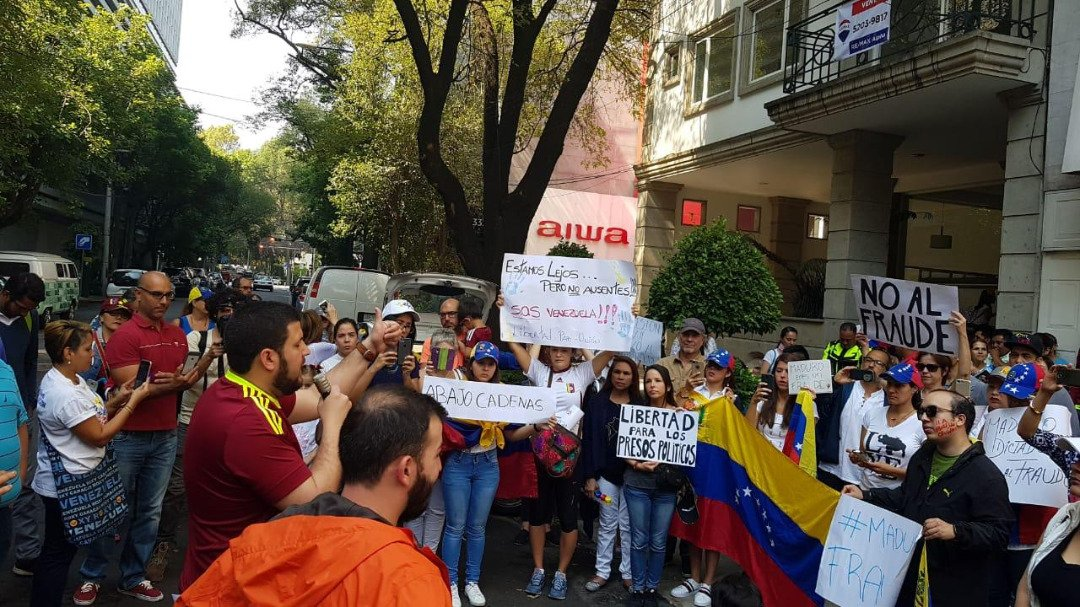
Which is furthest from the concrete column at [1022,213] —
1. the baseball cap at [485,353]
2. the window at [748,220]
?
the window at [748,220]

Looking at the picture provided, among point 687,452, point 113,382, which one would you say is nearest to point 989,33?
point 687,452

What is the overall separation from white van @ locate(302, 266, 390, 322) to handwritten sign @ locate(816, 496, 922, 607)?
12.8 meters

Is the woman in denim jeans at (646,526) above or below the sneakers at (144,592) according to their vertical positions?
above

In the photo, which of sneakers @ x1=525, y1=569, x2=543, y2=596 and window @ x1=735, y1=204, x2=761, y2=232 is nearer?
sneakers @ x1=525, y1=569, x2=543, y2=596

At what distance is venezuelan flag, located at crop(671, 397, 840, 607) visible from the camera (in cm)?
525

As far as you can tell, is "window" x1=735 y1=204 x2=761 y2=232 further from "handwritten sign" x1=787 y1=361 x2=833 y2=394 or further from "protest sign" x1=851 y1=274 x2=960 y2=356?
"handwritten sign" x1=787 y1=361 x2=833 y2=394

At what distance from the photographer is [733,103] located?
17125mm

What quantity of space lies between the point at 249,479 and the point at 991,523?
3.39m

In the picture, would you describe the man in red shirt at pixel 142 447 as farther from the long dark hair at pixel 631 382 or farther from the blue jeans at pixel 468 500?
the long dark hair at pixel 631 382

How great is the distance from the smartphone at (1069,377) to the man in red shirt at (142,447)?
17.1ft

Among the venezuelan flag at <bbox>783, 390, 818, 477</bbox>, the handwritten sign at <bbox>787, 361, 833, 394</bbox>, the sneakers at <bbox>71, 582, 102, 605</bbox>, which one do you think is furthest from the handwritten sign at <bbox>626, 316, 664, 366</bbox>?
the sneakers at <bbox>71, 582, 102, 605</bbox>

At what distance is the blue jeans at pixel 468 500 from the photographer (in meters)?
5.89

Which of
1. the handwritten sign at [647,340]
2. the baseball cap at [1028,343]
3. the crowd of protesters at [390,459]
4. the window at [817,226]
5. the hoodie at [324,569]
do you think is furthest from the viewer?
the window at [817,226]

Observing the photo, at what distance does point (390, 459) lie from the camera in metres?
2.14
